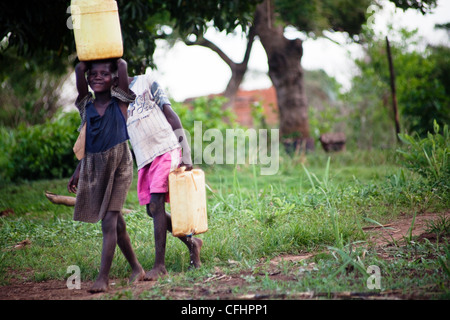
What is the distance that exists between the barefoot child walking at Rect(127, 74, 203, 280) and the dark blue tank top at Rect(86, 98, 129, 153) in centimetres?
29

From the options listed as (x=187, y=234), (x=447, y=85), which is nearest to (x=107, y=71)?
(x=187, y=234)

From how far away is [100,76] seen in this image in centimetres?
325

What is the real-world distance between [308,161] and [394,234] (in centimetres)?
523

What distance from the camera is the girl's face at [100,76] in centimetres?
324

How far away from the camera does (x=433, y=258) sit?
11.0 ft

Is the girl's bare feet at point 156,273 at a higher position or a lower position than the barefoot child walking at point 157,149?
lower

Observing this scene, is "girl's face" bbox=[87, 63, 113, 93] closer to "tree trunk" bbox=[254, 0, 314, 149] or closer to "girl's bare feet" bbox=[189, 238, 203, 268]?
"girl's bare feet" bbox=[189, 238, 203, 268]

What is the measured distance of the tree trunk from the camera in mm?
11516

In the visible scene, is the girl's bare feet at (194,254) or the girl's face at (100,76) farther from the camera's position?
the girl's bare feet at (194,254)

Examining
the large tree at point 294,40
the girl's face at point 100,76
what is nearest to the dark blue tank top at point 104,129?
the girl's face at point 100,76

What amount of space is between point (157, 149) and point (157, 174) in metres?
0.18

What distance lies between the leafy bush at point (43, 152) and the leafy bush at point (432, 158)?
19.0ft
